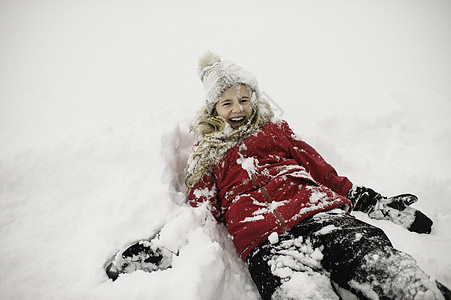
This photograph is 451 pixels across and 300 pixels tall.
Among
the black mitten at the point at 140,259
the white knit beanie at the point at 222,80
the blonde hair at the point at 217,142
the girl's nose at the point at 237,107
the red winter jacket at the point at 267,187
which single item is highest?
the white knit beanie at the point at 222,80

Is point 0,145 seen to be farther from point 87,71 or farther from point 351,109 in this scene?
point 351,109

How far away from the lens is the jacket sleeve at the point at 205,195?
5.66 ft

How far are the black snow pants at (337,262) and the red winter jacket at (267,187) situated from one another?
3.4 inches

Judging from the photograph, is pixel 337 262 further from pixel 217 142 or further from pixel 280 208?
pixel 217 142

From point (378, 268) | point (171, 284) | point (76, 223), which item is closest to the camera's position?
point (378, 268)

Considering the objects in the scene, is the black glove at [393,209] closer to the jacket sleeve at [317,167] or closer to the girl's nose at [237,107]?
the jacket sleeve at [317,167]

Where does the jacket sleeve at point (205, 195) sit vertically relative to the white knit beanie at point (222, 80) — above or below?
below

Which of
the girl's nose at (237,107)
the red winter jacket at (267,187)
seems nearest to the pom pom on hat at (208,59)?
the girl's nose at (237,107)

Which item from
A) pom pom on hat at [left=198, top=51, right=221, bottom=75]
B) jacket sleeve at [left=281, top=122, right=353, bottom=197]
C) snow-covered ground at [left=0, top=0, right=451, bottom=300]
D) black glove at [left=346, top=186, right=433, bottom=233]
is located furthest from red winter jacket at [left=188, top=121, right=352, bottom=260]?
pom pom on hat at [left=198, top=51, right=221, bottom=75]

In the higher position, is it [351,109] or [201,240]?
[351,109]

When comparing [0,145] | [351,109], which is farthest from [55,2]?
[351,109]

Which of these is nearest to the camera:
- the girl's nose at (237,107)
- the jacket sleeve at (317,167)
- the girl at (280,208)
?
the girl at (280,208)

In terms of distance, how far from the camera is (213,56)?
7.38 feet

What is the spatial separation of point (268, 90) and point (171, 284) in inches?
136
